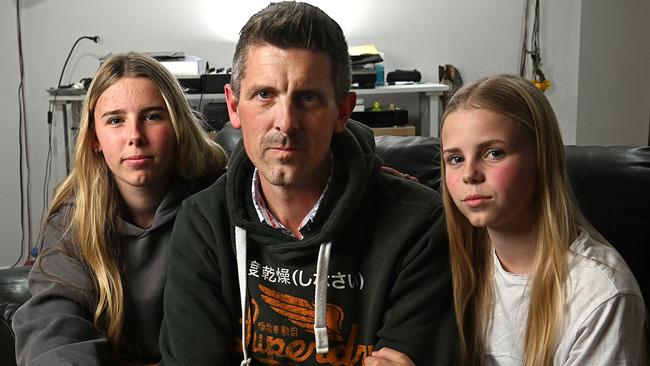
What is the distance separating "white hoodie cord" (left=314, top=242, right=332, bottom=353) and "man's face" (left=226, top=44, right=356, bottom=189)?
0.49 ft

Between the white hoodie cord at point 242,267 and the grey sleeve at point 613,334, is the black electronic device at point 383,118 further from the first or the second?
the grey sleeve at point 613,334

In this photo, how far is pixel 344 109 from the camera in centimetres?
135

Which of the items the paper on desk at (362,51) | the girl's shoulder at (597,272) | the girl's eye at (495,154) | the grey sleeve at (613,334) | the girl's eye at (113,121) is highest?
the paper on desk at (362,51)

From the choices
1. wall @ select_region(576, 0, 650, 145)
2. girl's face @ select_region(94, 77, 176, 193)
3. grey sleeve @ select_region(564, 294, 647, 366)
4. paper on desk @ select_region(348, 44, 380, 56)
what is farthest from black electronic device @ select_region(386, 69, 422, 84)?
grey sleeve @ select_region(564, 294, 647, 366)

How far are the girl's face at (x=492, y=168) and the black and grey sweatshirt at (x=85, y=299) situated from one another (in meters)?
0.72

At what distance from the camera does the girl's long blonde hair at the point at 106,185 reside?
62.2 inches

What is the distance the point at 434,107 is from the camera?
3676 mm

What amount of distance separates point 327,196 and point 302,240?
102mm

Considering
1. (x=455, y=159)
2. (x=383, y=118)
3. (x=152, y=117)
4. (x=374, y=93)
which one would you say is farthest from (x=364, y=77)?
(x=455, y=159)

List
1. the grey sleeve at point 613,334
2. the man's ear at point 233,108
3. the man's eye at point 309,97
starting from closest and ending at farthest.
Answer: the grey sleeve at point 613,334 < the man's eye at point 309,97 < the man's ear at point 233,108

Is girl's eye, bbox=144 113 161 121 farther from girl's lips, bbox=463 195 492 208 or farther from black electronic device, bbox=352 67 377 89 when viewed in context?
black electronic device, bbox=352 67 377 89

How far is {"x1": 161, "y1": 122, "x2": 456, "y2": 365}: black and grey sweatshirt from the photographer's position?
1330 mm

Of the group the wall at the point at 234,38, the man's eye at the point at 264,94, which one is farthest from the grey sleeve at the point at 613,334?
the wall at the point at 234,38

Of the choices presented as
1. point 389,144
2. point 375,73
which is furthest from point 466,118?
point 375,73
